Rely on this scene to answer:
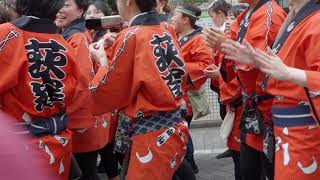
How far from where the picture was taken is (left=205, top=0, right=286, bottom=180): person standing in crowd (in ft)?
10.8

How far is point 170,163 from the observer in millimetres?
3244

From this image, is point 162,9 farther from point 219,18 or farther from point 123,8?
point 123,8

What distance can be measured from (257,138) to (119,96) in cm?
99

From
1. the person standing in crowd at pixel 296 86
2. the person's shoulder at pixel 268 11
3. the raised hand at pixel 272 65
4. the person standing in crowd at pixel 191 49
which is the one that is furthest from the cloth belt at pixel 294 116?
the person standing in crowd at pixel 191 49

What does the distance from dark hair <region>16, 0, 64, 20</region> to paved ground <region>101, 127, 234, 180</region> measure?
2.97 m

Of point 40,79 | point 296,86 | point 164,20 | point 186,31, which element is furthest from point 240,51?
point 186,31

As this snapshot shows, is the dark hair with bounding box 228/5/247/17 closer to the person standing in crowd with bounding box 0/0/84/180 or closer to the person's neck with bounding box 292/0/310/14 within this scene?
the person standing in crowd with bounding box 0/0/84/180

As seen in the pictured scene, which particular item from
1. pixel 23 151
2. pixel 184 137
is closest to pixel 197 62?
pixel 184 137

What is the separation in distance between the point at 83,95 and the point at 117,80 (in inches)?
27.1

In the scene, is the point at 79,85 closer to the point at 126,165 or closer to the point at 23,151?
the point at 126,165

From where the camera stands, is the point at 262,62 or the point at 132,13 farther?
the point at 132,13

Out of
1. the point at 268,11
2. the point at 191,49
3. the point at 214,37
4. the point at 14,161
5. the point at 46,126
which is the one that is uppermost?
the point at 14,161

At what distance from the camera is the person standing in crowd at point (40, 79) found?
9.85ft

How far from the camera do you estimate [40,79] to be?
313cm
